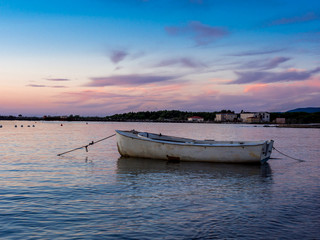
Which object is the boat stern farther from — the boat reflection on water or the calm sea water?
the calm sea water

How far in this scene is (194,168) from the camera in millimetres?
18375

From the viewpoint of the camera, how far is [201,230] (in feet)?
25.7

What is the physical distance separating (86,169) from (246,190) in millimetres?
8829

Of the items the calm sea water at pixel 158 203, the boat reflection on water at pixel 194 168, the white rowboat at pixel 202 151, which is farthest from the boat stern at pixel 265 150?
the calm sea water at pixel 158 203

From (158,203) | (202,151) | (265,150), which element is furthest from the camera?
(265,150)

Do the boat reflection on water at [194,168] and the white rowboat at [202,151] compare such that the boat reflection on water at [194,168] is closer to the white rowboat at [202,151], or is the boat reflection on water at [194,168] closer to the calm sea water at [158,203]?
the calm sea water at [158,203]

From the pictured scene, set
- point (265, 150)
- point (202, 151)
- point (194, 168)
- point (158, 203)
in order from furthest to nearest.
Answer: point (265, 150) < point (202, 151) < point (194, 168) < point (158, 203)

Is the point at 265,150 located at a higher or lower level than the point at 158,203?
higher

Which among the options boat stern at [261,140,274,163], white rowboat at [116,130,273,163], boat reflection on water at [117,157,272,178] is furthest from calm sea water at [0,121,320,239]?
boat stern at [261,140,274,163]

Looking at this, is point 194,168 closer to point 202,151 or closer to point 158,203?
point 202,151

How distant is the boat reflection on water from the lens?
16.8 meters

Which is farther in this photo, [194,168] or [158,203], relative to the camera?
[194,168]

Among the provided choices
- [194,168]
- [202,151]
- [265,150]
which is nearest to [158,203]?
[194,168]

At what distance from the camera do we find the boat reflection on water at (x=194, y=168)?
16.8 m
